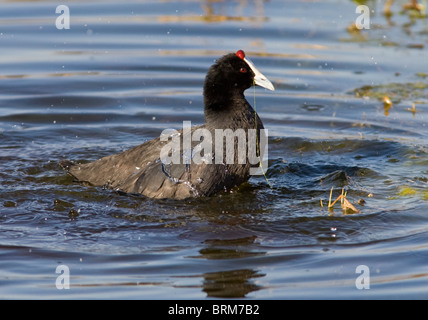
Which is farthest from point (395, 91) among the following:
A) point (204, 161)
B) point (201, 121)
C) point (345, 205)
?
point (204, 161)

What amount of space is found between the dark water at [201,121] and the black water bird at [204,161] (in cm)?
12

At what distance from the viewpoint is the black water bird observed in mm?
5723

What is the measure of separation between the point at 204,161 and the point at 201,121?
2.22 metres

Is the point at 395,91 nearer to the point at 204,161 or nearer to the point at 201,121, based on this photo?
the point at 201,121

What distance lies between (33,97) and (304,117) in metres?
3.11

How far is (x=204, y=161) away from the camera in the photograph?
5.70 m

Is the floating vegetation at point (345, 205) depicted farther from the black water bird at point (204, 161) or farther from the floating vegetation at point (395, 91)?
the floating vegetation at point (395, 91)

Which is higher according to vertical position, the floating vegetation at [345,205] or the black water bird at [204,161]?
the black water bird at [204,161]

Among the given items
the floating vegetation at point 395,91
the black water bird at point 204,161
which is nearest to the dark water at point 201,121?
the floating vegetation at point 395,91

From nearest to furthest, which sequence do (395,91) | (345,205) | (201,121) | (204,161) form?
(345,205)
(204,161)
(201,121)
(395,91)

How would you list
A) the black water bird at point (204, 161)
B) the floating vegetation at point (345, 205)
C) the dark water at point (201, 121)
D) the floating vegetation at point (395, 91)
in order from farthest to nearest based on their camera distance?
the floating vegetation at point (395, 91), the black water bird at point (204, 161), the floating vegetation at point (345, 205), the dark water at point (201, 121)

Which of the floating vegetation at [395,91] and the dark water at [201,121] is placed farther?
the floating vegetation at [395,91]

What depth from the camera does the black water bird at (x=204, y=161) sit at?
572 cm

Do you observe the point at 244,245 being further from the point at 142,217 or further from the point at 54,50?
the point at 54,50
